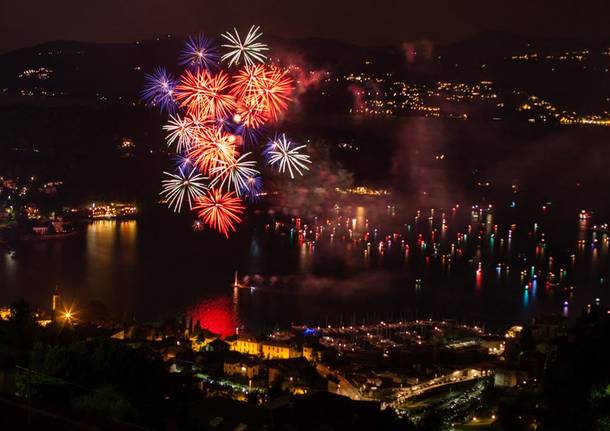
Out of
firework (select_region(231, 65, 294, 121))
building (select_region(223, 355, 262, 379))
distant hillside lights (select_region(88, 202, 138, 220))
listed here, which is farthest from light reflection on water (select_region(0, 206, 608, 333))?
firework (select_region(231, 65, 294, 121))

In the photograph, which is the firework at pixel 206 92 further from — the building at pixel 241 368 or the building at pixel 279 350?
the building at pixel 279 350

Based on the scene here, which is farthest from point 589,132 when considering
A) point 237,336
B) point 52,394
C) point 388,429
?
point 52,394

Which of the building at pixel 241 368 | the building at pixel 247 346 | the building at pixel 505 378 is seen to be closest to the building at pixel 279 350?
the building at pixel 247 346

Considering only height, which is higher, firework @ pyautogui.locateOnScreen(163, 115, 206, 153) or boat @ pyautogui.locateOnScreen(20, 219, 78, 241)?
firework @ pyautogui.locateOnScreen(163, 115, 206, 153)

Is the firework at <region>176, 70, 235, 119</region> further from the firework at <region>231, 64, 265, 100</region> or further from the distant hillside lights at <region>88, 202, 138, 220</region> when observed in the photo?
the distant hillside lights at <region>88, 202, 138, 220</region>

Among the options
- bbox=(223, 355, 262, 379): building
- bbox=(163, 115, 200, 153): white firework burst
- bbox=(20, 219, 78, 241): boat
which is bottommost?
bbox=(223, 355, 262, 379): building

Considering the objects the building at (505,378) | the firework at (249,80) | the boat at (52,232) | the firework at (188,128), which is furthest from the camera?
the boat at (52,232)

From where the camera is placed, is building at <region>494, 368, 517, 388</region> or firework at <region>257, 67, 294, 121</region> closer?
firework at <region>257, 67, 294, 121</region>
